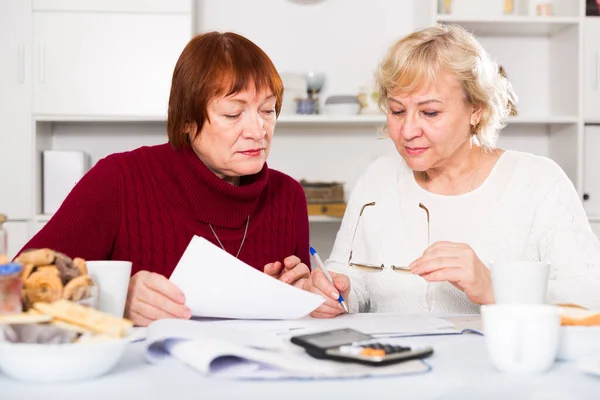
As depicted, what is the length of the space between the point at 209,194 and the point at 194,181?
1.9 inches

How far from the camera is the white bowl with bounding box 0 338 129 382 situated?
84 cm

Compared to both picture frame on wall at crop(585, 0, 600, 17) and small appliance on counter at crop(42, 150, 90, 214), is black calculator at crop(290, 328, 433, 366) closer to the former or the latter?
small appliance on counter at crop(42, 150, 90, 214)

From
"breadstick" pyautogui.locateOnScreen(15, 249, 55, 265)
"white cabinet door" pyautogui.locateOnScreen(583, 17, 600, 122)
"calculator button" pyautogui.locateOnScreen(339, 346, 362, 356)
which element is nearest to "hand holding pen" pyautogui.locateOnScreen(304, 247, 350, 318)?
"calculator button" pyautogui.locateOnScreen(339, 346, 362, 356)

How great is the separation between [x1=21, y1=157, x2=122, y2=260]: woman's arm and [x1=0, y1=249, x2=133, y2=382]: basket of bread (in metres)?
0.57

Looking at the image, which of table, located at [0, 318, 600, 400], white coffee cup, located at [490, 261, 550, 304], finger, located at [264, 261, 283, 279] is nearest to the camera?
table, located at [0, 318, 600, 400]

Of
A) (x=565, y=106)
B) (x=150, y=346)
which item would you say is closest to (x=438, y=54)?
(x=150, y=346)

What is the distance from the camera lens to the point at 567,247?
5.48 feet

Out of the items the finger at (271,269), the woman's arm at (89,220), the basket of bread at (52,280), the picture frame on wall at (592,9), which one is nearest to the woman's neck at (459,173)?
the finger at (271,269)

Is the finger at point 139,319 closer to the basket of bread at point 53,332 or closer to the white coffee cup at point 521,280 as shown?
the basket of bread at point 53,332

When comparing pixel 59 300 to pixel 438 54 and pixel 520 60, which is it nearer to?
pixel 438 54

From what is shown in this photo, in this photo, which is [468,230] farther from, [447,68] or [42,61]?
[42,61]

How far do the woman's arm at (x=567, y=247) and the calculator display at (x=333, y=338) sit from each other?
0.69m

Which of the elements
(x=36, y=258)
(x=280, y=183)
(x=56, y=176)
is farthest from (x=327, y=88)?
(x=36, y=258)

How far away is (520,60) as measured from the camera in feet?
12.3
